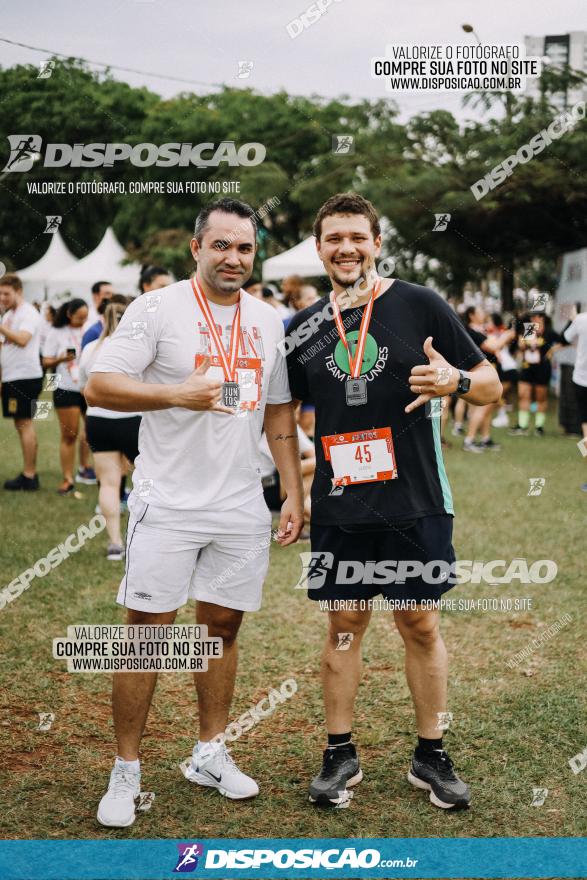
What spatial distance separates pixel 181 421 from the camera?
3.28m

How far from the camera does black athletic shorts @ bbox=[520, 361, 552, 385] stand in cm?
1492

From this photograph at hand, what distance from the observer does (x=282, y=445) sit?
11.8 feet

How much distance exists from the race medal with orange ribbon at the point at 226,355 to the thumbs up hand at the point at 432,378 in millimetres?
651

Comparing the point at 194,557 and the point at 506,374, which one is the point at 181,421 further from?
the point at 506,374

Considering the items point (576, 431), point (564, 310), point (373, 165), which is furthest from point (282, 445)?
point (373, 165)

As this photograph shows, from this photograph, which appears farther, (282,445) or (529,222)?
(529,222)

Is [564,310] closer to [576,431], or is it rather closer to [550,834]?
[576,431]

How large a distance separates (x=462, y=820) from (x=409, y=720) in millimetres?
934

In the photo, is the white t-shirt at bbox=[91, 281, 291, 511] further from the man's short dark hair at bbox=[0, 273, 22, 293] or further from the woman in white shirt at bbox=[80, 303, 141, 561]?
the man's short dark hair at bbox=[0, 273, 22, 293]

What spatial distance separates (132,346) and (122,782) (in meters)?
1.62

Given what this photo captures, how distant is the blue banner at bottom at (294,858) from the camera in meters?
2.94
